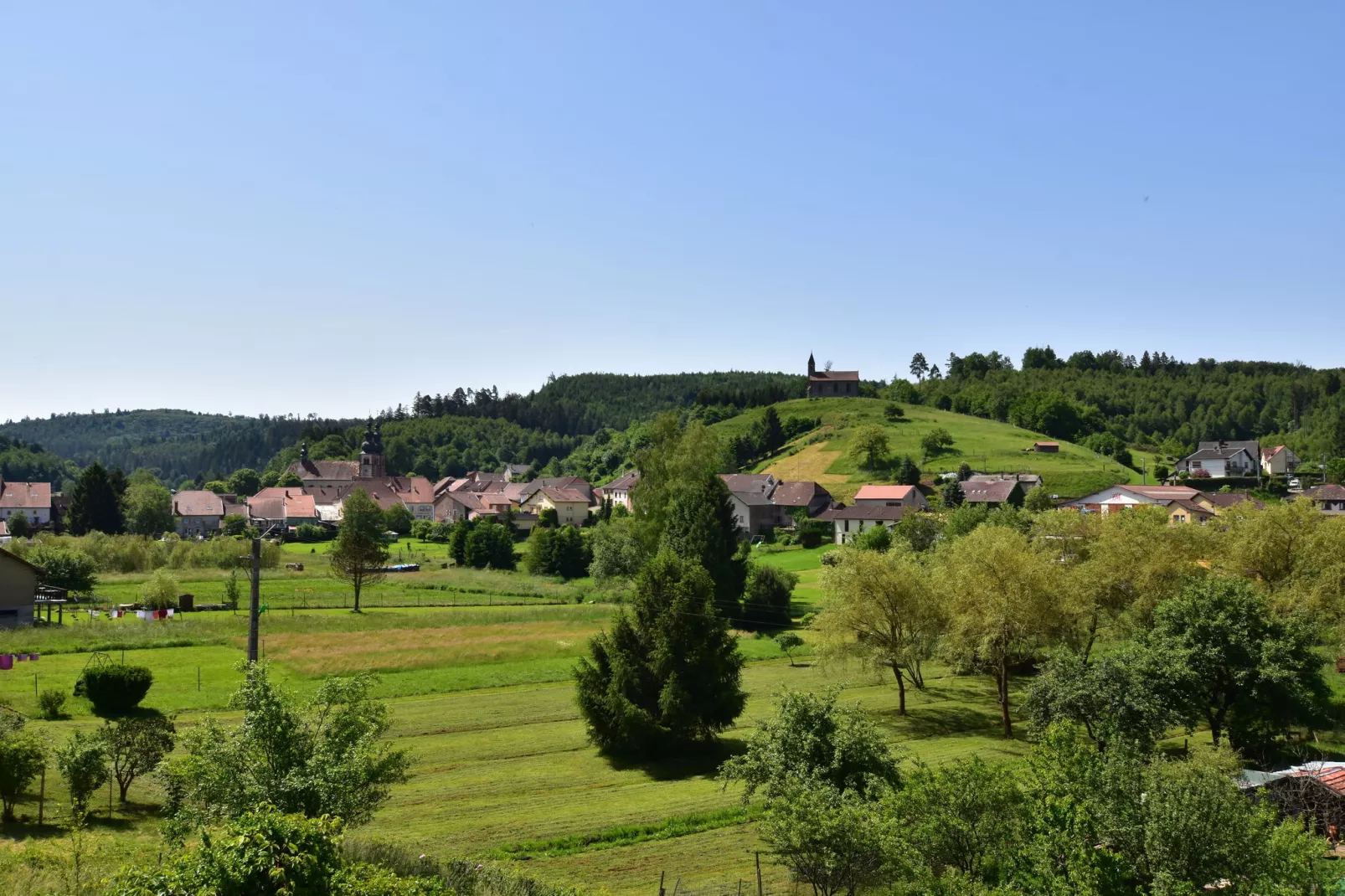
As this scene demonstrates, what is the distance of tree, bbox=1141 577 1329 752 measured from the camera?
107 feet

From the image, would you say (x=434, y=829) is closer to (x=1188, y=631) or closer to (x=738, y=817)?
(x=738, y=817)

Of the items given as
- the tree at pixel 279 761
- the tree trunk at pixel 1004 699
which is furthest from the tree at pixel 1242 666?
the tree at pixel 279 761

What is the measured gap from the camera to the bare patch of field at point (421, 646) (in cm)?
4709

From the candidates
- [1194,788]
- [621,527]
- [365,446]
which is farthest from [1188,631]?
[365,446]

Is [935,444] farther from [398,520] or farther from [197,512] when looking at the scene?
[197,512]

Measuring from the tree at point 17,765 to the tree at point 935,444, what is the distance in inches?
5141

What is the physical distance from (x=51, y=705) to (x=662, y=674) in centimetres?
2205

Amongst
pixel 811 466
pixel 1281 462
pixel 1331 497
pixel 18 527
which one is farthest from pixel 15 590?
pixel 1281 462

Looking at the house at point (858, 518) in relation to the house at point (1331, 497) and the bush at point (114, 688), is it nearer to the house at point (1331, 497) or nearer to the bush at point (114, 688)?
the house at point (1331, 497)

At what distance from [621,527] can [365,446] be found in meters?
111

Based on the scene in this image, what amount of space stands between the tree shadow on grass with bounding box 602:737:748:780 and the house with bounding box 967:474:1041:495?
307 feet

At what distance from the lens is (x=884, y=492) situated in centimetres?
12144

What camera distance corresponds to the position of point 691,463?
7125 cm

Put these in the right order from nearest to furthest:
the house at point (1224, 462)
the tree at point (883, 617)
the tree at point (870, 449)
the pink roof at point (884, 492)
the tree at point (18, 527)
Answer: the tree at point (883, 617) → the tree at point (18, 527) → the pink roof at point (884, 492) → the house at point (1224, 462) → the tree at point (870, 449)
